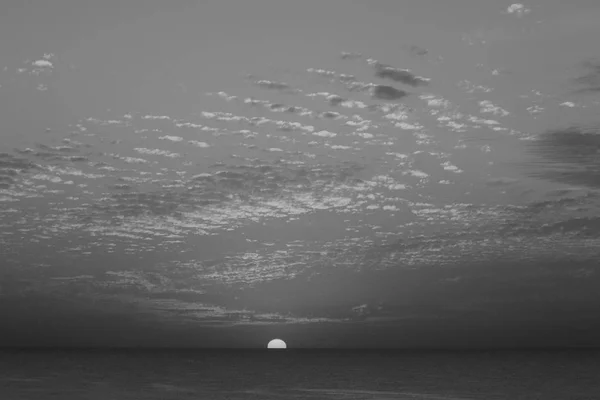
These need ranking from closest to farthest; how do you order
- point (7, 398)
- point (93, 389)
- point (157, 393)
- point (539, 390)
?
point (7, 398), point (157, 393), point (93, 389), point (539, 390)

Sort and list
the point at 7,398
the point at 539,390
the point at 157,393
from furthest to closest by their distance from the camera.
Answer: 1. the point at 539,390
2. the point at 157,393
3. the point at 7,398

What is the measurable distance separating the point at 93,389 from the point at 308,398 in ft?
81.2

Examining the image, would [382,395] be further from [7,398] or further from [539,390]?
[7,398]

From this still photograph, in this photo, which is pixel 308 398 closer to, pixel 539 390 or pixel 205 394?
pixel 205 394

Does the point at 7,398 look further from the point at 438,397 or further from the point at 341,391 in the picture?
the point at 438,397

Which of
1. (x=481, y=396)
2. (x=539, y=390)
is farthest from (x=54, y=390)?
(x=539, y=390)

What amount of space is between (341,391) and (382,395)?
7.04m

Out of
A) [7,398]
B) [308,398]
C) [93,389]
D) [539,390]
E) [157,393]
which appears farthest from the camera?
[539,390]

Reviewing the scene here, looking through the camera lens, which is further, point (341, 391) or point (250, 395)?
point (341, 391)

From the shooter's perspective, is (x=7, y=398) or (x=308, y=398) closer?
(x=7, y=398)

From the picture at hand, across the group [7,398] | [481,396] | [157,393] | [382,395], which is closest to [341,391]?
[382,395]

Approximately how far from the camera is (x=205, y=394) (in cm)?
6781

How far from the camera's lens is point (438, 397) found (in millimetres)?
65562

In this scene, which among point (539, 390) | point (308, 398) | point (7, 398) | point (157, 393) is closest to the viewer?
point (7, 398)
